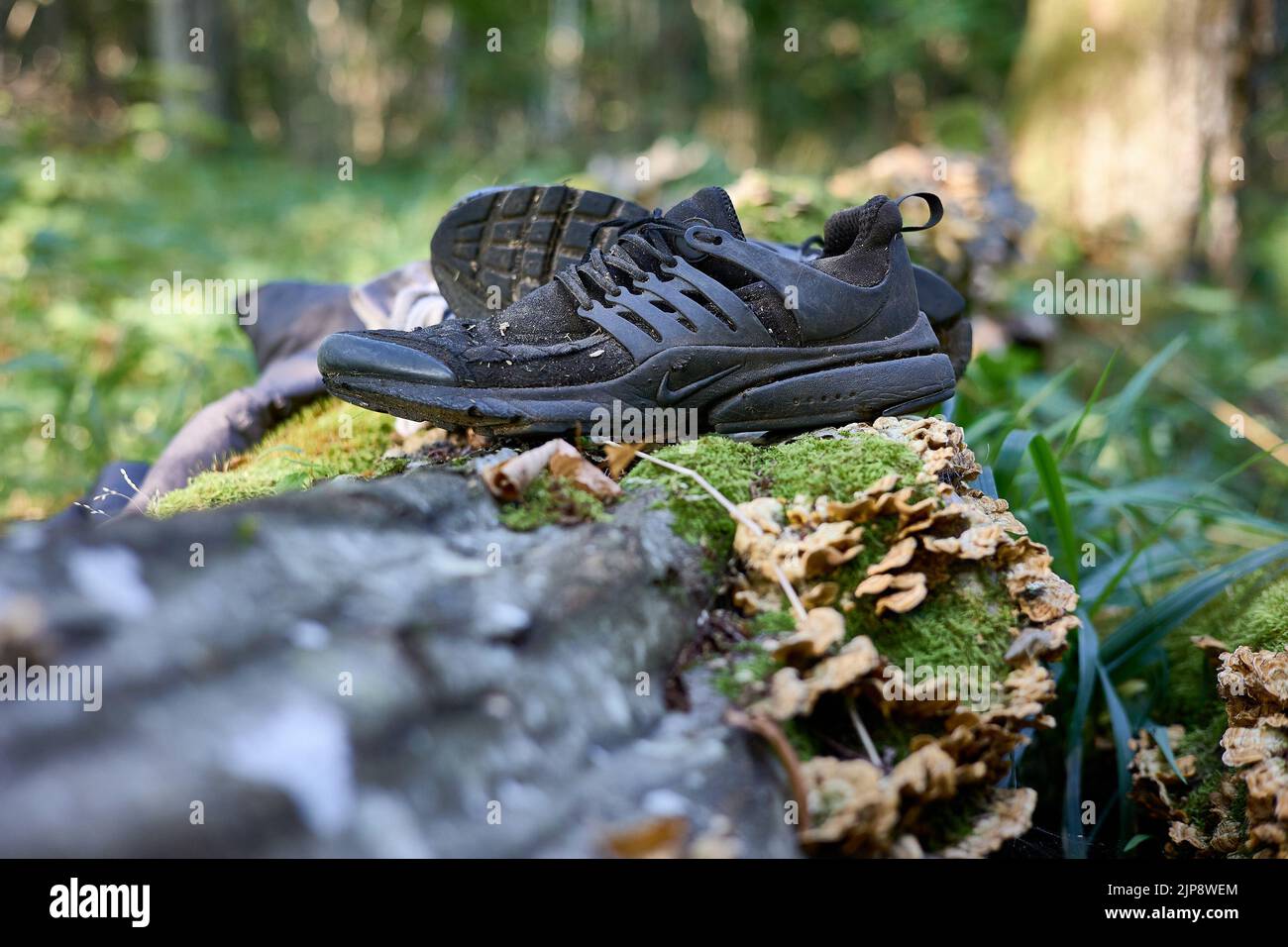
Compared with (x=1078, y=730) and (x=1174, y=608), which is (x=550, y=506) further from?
(x=1174, y=608)

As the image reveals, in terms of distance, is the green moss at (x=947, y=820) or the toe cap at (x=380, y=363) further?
the toe cap at (x=380, y=363)

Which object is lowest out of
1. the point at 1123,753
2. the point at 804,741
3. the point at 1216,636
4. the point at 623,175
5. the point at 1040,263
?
the point at 1123,753

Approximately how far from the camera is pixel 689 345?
2016 mm

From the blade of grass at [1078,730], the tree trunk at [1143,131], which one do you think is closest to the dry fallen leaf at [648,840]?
the blade of grass at [1078,730]

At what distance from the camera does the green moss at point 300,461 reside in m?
2.18

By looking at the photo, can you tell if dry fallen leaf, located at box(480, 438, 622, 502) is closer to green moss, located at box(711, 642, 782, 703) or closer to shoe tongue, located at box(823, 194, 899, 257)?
green moss, located at box(711, 642, 782, 703)

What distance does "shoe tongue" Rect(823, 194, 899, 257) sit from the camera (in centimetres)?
212

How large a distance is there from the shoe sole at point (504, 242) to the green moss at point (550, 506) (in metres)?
0.98

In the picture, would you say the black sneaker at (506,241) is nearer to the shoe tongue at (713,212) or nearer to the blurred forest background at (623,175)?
the shoe tongue at (713,212)

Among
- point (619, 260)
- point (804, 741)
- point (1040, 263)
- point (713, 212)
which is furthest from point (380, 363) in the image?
point (1040, 263)

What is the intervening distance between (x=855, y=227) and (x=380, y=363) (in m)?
1.16

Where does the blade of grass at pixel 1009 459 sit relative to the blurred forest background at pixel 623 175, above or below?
below

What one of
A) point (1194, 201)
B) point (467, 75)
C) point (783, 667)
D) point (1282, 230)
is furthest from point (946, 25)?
point (467, 75)

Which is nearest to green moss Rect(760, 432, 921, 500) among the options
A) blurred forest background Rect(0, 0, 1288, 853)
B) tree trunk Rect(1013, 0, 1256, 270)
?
blurred forest background Rect(0, 0, 1288, 853)
